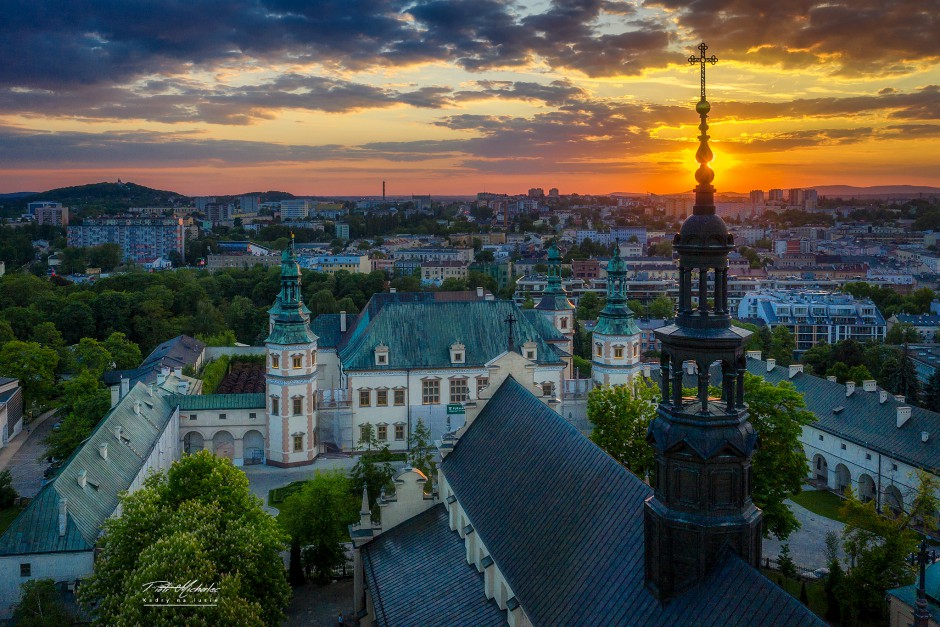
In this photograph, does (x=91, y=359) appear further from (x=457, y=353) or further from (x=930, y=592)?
(x=930, y=592)

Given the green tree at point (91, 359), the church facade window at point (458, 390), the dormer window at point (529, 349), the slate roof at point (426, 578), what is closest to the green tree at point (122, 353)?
the green tree at point (91, 359)

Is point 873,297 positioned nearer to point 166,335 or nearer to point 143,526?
point 166,335

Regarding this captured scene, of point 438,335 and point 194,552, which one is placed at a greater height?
point 438,335

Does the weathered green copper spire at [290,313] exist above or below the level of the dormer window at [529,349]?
above

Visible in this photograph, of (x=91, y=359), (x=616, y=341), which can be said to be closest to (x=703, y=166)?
(x=616, y=341)

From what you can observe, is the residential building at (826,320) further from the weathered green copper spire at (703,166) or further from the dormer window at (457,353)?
the weathered green copper spire at (703,166)

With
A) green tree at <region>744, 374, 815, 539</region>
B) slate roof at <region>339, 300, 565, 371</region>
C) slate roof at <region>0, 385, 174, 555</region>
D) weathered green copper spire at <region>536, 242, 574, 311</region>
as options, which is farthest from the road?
green tree at <region>744, 374, 815, 539</region>

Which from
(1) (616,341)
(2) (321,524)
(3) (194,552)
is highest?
(1) (616,341)
